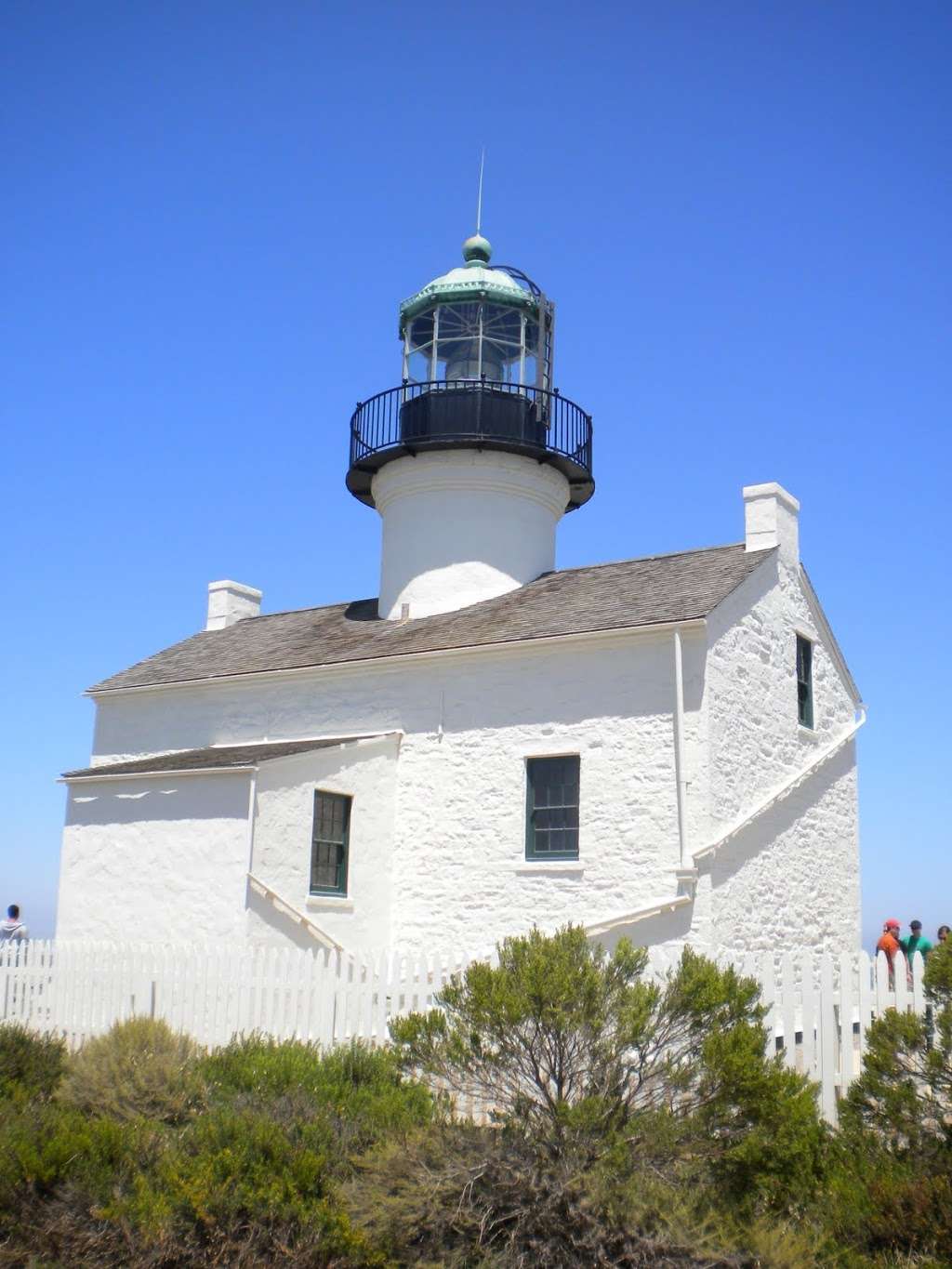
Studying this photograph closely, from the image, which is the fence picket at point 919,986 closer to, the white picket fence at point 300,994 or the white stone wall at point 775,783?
the white picket fence at point 300,994

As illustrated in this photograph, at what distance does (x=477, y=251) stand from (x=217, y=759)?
31.7 feet

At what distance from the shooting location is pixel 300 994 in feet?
38.5

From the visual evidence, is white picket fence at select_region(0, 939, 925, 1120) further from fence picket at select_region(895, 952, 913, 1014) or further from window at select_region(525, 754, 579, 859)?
window at select_region(525, 754, 579, 859)

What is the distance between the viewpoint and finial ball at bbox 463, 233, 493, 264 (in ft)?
68.2

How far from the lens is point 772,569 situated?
16391 mm

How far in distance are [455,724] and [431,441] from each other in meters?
4.97

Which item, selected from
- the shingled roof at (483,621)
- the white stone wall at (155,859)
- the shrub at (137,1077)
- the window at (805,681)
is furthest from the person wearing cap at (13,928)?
the window at (805,681)

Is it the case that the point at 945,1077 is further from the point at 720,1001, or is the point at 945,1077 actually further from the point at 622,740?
the point at 622,740

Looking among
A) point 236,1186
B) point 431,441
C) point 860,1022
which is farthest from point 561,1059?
point 431,441

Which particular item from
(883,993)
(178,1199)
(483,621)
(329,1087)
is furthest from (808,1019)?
(483,621)

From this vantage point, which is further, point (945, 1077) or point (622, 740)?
point (622, 740)

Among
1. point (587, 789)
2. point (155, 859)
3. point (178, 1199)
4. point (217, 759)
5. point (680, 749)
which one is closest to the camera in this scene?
point (178, 1199)

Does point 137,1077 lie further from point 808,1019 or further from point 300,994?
point 808,1019

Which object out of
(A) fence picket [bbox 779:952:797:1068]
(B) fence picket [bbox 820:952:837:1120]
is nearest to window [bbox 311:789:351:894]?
(A) fence picket [bbox 779:952:797:1068]
